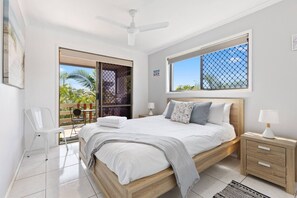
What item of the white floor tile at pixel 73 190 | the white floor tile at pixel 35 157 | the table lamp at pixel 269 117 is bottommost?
the white floor tile at pixel 73 190

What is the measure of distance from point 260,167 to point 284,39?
5.92 feet

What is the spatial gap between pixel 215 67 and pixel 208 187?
2.30 meters

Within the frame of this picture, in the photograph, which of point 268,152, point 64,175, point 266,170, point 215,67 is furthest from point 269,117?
point 64,175

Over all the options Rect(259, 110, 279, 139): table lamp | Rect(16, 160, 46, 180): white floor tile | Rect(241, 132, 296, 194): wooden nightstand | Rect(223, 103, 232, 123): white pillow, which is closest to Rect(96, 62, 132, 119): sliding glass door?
Rect(16, 160, 46, 180): white floor tile

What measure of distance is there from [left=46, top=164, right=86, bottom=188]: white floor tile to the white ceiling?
256cm

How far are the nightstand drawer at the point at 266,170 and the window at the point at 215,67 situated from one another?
1.24 meters

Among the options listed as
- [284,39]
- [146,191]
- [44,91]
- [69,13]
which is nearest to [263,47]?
[284,39]

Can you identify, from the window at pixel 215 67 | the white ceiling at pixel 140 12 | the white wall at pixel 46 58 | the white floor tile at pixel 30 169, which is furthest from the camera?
the white wall at pixel 46 58

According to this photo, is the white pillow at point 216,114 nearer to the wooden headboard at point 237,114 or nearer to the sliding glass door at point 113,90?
the wooden headboard at point 237,114

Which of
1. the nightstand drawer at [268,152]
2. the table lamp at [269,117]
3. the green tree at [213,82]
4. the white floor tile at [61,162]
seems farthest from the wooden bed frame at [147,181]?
the green tree at [213,82]

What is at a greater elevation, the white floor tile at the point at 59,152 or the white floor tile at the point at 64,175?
the white floor tile at the point at 59,152

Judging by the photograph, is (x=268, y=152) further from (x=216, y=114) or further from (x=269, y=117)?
(x=216, y=114)

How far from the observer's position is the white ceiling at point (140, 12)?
2.24m

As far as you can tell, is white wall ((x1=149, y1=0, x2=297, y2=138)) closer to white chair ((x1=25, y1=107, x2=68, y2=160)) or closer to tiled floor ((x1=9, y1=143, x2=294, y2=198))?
tiled floor ((x1=9, y1=143, x2=294, y2=198))
